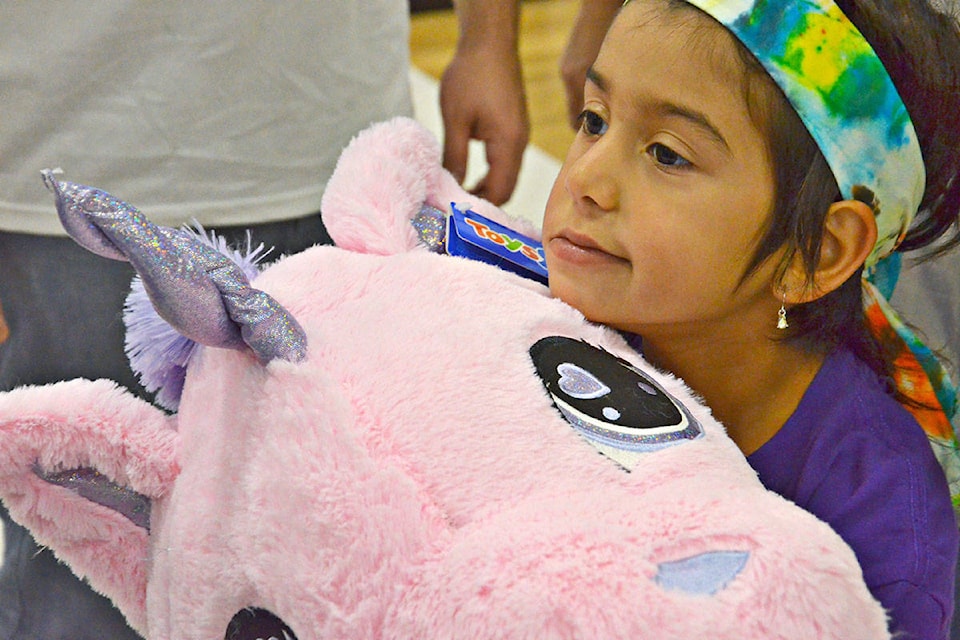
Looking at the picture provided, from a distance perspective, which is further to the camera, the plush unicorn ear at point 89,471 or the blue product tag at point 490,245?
the blue product tag at point 490,245

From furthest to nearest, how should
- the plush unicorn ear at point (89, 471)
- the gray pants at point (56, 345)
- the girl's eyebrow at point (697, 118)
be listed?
the gray pants at point (56, 345), the girl's eyebrow at point (697, 118), the plush unicorn ear at point (89, 471)

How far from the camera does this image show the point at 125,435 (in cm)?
60

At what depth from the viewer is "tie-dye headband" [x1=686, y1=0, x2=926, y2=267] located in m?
0.68

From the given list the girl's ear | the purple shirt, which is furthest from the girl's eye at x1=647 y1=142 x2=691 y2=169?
the purple shirt

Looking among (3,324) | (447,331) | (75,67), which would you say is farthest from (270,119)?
(447,331)

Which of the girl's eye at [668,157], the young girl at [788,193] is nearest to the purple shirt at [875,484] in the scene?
the young girl at [788,193]

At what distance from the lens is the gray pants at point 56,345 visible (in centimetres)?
85

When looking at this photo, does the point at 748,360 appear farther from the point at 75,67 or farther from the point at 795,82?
the point at 75,67

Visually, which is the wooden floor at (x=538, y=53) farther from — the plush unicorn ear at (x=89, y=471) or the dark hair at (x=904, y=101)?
the plush unicorn ear at (x=89, y=471)

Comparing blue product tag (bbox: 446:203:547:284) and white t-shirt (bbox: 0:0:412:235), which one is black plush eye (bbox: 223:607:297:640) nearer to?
blue product tag (bbox: 446:203:547:284)

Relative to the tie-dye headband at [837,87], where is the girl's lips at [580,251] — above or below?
below

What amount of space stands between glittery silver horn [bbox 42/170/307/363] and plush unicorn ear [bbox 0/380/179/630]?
9 centimetres

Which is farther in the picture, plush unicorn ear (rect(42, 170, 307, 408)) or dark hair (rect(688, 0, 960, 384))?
dark hair (rect(688, 0, 960, 384))

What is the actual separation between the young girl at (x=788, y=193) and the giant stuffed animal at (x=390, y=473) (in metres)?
0.11
